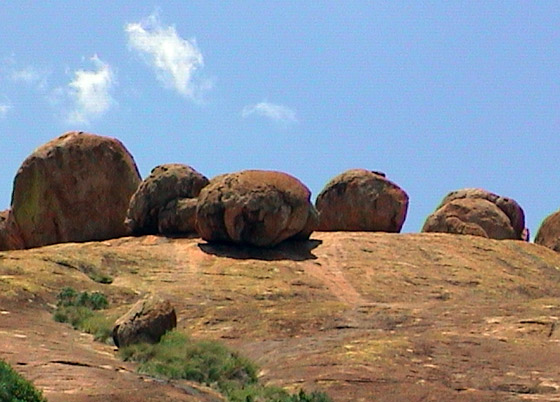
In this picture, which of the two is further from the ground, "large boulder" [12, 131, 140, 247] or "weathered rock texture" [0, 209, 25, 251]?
"large boulder" [12, 131, 140, 247]

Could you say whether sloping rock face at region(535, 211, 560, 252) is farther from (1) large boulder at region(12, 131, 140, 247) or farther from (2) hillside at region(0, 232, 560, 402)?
(1) large boulder at region(12, 131, 140, 247)

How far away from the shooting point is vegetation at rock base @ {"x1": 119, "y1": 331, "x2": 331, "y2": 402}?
1203 cm

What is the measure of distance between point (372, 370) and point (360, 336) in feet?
7.35

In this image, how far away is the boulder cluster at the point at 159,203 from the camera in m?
27.6

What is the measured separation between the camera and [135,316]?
15562 mm

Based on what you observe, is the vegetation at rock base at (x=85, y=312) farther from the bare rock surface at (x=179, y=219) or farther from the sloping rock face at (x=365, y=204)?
the sloping rock face at (x=365, y=204)

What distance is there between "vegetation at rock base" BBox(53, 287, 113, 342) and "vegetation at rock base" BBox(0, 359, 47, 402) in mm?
6046

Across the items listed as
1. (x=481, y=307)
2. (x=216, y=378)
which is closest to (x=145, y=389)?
(x=216, y=378)

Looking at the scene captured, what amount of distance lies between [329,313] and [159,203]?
1363cm

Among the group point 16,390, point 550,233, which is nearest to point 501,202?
point 550,233

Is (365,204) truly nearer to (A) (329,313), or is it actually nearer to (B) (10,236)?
(B) (10,236)

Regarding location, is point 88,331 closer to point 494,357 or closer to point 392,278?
point 494,357

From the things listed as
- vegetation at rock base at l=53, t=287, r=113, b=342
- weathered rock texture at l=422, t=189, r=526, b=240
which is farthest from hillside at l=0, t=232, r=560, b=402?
weathered rock texture at l=422, t=189, r=526, b=240

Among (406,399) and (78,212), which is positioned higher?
(78,212)
